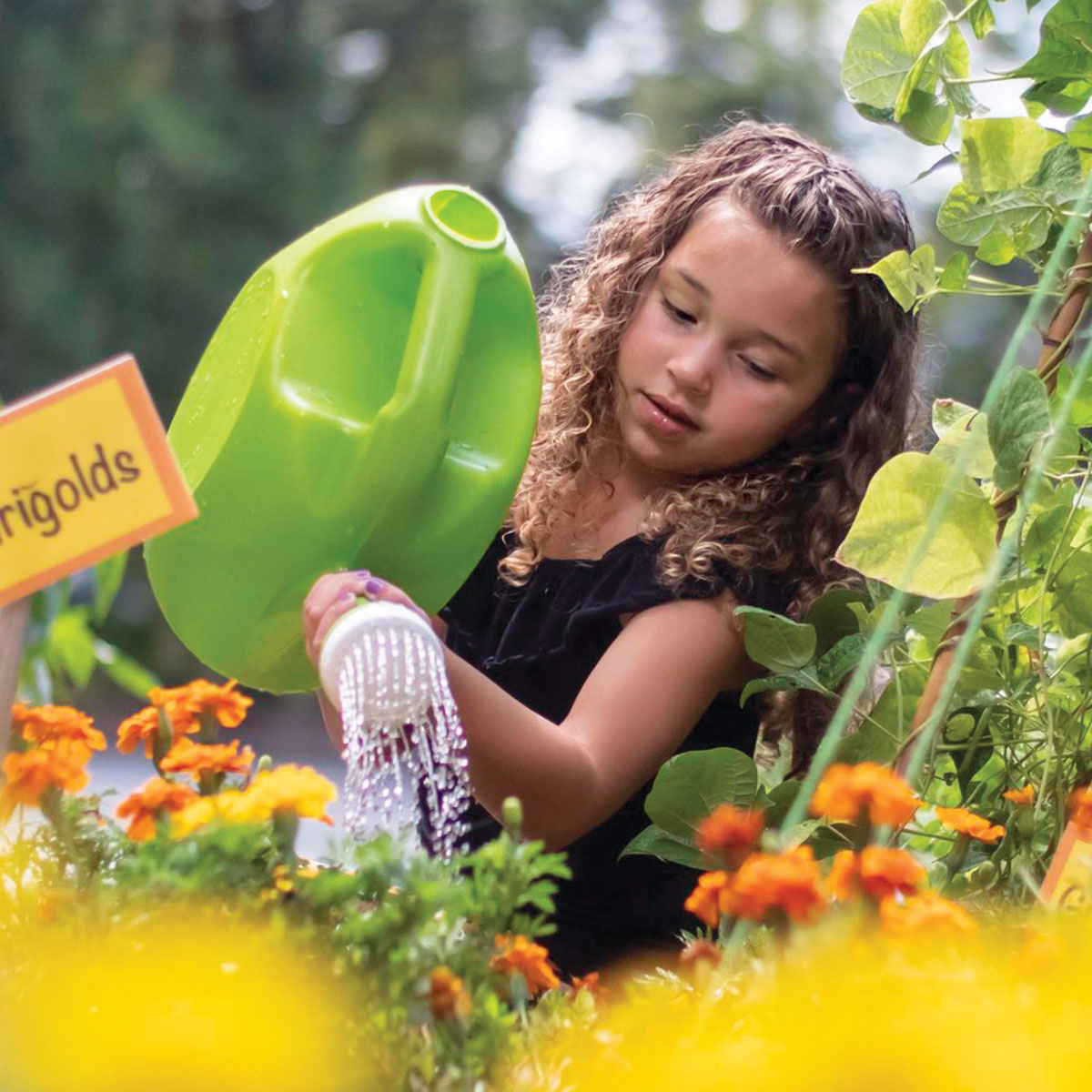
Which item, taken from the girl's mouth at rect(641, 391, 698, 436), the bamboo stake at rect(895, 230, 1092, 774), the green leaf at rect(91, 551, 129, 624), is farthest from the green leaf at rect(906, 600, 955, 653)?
the green leaf at rect(91, 551, 129, 624)

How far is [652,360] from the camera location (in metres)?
0.94

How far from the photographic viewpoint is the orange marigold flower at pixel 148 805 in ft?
1.86

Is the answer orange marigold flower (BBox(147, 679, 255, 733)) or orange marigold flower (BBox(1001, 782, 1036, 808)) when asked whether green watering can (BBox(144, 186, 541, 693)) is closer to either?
orange marigold flower (BBox(147, 679, 255, 733))

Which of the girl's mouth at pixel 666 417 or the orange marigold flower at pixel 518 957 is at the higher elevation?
the girl's mouth at pixel 666 417

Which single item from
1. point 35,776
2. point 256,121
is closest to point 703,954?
point 35,776

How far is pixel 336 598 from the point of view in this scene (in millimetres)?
673

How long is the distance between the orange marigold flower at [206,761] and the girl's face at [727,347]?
39 centimetres

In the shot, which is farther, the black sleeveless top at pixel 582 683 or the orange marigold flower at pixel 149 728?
the black sleeveless top at pixel 582 683

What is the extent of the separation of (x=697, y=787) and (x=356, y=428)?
244 mm

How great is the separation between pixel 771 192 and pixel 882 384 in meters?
0.16

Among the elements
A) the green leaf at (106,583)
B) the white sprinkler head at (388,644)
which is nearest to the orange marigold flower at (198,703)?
the white sprinkler head at (388,644)

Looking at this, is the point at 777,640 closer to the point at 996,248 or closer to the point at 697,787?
the point at 697,787

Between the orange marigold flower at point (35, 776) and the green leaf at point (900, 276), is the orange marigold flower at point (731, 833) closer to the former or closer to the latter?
the orange marigold flower at point (35, 776)

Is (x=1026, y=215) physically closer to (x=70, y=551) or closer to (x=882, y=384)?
(x=882, y=384)
